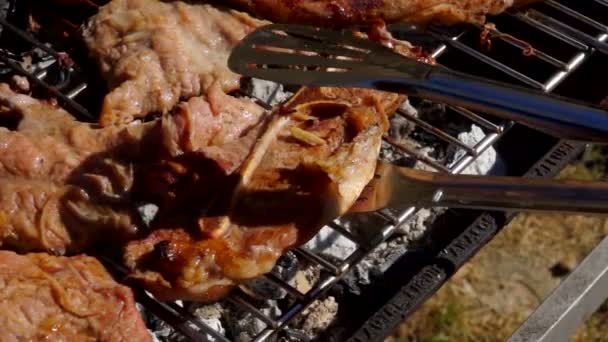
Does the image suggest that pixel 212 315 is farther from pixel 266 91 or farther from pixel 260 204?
pixel 266 91

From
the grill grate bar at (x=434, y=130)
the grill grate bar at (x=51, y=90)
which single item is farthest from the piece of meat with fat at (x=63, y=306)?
the grill grate bar at (x=434, y=130)

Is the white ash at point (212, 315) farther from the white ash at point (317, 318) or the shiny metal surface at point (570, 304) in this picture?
the shiny metal surface at point (570, 304)

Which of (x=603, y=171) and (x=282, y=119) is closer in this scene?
(x=282, y=119)

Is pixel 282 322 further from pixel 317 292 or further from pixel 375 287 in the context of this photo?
pixel 375 287

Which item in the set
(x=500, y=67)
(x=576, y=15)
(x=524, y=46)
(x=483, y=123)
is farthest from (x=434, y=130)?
(x=576, y=15)

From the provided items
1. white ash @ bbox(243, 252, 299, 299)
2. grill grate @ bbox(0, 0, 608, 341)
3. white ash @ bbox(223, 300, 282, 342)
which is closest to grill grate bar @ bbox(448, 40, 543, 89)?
grill grate @ bbox(0, 0, 608, 341)

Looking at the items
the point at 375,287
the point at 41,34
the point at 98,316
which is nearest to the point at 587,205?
the point at 375,287

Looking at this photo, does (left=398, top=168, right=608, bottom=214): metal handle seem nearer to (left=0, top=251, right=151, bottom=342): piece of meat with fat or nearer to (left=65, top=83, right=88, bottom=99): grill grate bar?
(left=0, top=251, right=151, bottom=342): piece of meat with fat
